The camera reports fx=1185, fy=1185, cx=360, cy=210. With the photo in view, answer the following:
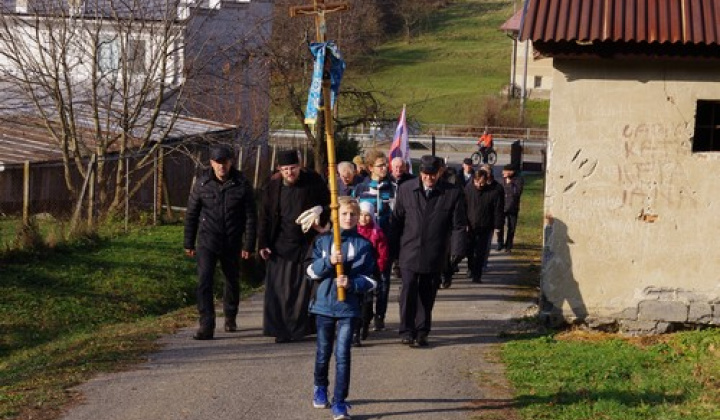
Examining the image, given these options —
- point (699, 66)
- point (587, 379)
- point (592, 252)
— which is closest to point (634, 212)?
point (592, 252)

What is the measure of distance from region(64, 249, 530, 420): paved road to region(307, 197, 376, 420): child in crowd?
0.35m

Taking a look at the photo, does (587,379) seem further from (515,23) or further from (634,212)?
(515,23)

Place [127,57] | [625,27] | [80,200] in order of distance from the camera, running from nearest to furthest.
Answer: [625,27], [80,200], [127,57]

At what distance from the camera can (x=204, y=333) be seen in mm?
11469

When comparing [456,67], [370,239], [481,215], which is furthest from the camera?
[456,67]

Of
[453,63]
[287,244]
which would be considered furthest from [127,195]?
[453,63]

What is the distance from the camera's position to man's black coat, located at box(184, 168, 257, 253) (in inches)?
449

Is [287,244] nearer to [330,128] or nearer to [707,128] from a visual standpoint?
[330,128]

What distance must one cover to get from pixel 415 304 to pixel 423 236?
66 cm

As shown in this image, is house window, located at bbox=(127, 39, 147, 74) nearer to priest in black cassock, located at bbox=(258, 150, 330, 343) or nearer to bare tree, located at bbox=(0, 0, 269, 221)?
bare tree, located at bbox=(0, 0, 269, 221)

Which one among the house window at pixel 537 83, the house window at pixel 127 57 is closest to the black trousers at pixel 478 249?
the house window at pixel 127 57

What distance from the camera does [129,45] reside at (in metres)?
21.2

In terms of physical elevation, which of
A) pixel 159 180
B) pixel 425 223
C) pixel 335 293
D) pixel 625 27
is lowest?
pixel 335 293

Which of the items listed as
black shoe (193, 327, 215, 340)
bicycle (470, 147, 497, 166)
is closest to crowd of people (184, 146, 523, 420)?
black shoe (193, 327, 215, 340)
